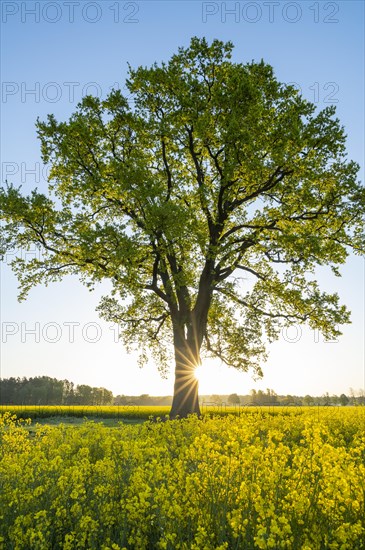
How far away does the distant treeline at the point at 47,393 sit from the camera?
9931 centimetres

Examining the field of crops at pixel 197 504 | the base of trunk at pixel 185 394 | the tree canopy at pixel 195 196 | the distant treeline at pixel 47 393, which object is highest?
the tree canopy at pixel 195 196

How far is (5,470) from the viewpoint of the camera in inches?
249

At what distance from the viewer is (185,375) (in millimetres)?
20531

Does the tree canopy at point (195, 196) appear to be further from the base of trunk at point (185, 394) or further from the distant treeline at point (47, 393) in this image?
the distant treeline at point (47, 393)

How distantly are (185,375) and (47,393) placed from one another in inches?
3543

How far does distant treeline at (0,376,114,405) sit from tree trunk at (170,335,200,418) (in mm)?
80703

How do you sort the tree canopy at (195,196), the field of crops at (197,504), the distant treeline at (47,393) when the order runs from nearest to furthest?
the field of crops at (197,504), the tree canopy at (195,196), the distant treeline at (47,393)

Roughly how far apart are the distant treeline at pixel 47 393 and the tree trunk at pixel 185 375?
80.7m

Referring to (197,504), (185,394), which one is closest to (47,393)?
(185,394)

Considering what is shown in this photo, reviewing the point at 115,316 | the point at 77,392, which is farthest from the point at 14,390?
the point at 115,316

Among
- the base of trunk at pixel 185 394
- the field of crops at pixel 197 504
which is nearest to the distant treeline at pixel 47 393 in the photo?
the base of trunk at pixel 185 394

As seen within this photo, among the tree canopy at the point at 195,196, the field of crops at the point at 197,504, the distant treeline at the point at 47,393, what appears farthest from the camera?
the distant treeline at the point at 47,393

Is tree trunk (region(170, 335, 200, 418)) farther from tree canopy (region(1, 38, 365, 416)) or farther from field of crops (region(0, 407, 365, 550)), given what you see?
field of crops (region(0, 407, 365, 550))

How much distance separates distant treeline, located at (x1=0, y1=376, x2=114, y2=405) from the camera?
99312 millimetres
